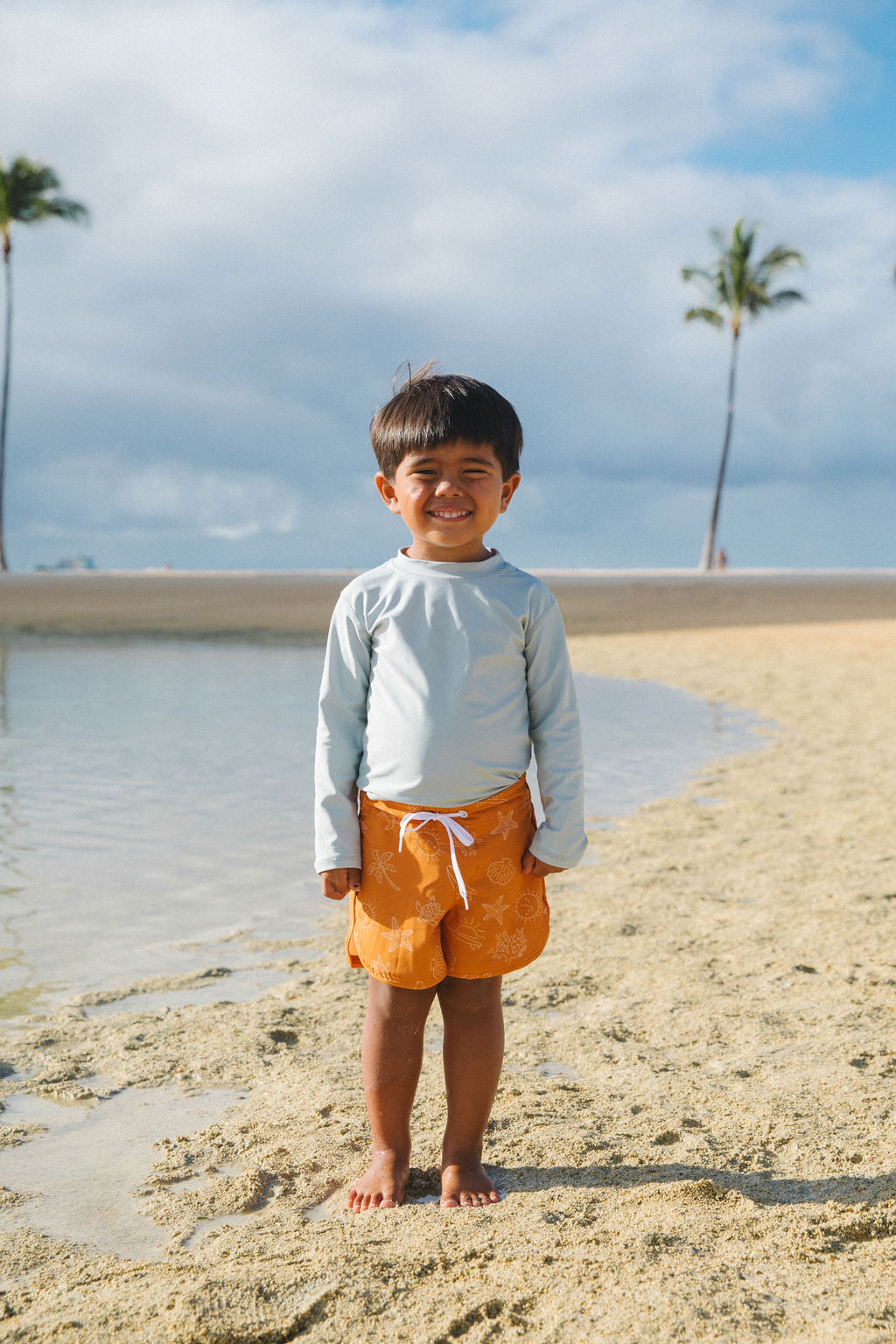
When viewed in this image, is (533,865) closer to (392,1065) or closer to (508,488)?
(392,1065)

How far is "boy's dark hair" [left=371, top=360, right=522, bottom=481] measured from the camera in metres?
2.09

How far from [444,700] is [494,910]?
0.42 m

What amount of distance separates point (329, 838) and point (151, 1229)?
30.1 inches

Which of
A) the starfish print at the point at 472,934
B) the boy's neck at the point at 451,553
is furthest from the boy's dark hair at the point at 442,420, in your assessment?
the starfish print at the point at 472,934

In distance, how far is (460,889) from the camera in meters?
2.08

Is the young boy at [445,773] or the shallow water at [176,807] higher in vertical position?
the young boy at [445,773]

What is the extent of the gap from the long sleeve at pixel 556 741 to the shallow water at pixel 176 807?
1.45m

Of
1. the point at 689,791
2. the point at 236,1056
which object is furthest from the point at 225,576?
the point at 236,1056

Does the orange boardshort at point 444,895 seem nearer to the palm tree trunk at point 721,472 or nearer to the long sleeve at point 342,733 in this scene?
the long sleeve at point 342,733

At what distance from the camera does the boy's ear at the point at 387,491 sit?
7.27 ft

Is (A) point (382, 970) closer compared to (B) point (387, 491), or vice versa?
(A) point (382, 970)

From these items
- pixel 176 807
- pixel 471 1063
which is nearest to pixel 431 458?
pixel 471 1063

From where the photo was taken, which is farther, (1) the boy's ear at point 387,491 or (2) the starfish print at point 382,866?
(1) the boy's ear at point 387,491

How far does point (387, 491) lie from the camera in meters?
2.26
